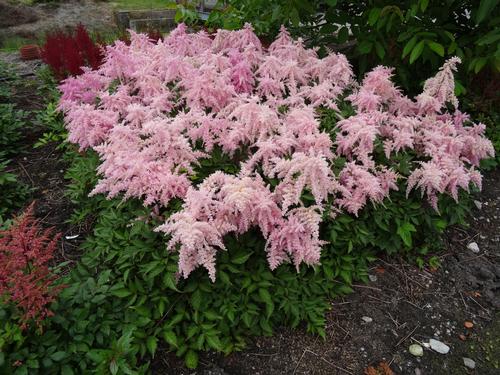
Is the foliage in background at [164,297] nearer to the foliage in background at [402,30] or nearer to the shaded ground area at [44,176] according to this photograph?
the shaded ground area at [44,176]

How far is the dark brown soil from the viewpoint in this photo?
8.05ft

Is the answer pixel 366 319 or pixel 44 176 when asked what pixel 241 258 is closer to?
pixel 366 319

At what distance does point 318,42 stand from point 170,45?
150 centimetres

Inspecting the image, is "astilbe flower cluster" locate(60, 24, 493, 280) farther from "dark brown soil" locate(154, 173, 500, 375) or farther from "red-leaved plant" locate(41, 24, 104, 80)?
"red-leaved plant" locate(41, 24, 104, 80)

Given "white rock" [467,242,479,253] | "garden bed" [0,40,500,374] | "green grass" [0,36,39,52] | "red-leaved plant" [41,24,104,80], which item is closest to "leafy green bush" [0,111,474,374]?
"garden bed" [0,40,500,374]

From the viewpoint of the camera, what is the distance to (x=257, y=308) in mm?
2438

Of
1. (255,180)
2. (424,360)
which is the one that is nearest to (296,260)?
(255,180)

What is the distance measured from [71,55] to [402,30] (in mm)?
3281

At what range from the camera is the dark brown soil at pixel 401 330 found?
246 cm

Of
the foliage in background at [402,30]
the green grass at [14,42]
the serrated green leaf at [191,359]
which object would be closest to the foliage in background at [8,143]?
the serrated green leaf at [191,359]

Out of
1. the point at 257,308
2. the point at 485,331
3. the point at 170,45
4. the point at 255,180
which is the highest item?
the point at 170,45

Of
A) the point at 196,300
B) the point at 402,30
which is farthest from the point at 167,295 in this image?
the point at 402,30

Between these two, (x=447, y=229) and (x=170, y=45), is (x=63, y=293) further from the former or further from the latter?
(x=447, y=229)

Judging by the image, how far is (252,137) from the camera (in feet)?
8.96
